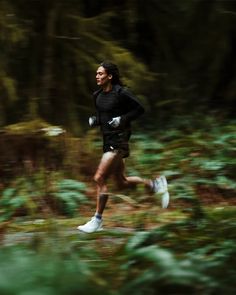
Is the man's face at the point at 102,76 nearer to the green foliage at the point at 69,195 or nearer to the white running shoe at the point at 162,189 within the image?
the white running shoe at the point at 162,189

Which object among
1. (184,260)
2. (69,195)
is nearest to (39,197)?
(69,195)

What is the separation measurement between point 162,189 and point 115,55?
338cm

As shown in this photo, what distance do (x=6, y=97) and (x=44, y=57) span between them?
3.48 ft

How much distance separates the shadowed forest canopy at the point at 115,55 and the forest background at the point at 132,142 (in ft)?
Answer: 0.08

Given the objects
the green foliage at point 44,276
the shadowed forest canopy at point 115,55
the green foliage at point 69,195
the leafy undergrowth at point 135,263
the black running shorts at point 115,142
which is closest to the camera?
the green foliage at point 44,276

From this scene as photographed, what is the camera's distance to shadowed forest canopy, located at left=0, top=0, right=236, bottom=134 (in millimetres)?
10461

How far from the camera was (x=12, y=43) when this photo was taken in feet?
33.2

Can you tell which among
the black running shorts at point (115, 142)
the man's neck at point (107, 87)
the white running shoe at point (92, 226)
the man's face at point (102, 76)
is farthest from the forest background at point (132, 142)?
the man's face at point (102, 76)

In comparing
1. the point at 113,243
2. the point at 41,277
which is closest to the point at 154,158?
the point at 113,243

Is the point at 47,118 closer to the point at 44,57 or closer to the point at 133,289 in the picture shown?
the point at 44,57

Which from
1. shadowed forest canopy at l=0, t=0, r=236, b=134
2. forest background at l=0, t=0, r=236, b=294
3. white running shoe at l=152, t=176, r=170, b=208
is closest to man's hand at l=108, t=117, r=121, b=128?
forest background at l=0, t=0, r=236, b=294

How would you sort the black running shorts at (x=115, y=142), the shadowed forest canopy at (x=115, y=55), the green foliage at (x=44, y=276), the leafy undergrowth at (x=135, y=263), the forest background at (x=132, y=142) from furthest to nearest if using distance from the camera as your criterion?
the shadowed forest canopy at (x=115, y=55)
the black running shorts at (x=115, y=142)
the forest background at (x=132, y=142)
the leafy undergrowth at (x=135, y=263)
the green foliage at (x=44, y=276)

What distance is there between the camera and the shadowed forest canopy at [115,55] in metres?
10.5

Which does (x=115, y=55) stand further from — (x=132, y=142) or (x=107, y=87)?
(x=107, y=87)
